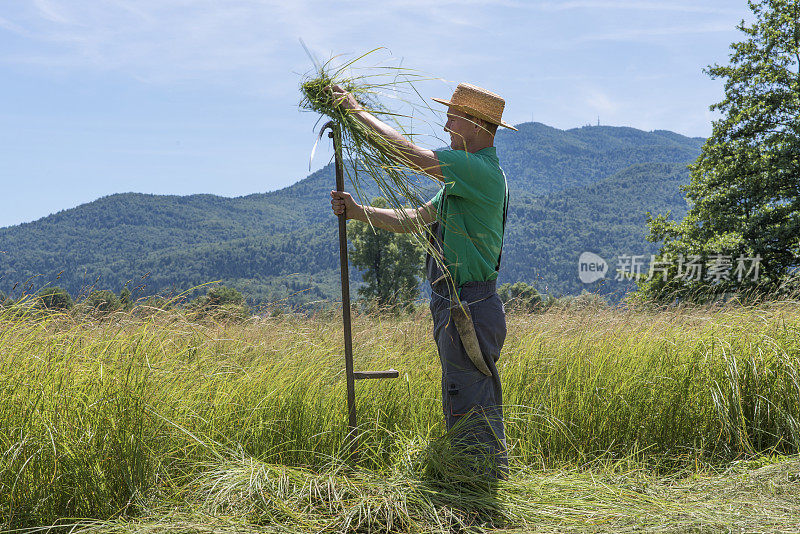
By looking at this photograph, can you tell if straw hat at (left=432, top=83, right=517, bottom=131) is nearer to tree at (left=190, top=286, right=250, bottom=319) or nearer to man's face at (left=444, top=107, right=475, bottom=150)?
man's face at (left=444, top=107, right=475, bottom=150)

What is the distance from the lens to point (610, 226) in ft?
422

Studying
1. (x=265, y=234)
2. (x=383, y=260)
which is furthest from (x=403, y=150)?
(x=265, y=234)

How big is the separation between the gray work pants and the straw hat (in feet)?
2.52

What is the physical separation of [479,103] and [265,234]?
134 m

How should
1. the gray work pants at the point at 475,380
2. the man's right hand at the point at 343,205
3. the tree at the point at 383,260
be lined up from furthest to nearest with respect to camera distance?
the tree at the point at 383,260, the man's right hand at the point at 343,205, the gray work pants at the point at 475,380

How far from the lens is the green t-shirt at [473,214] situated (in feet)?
8.38

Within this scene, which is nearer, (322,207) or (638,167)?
(322,207)

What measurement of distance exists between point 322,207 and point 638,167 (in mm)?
84713

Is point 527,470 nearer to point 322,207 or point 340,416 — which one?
point 340,416

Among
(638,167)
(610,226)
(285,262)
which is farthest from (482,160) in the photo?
(638,167)

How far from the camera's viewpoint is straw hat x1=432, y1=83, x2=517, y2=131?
8.79 feet

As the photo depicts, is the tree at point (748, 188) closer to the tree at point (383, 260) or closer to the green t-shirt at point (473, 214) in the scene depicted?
the green t-shirt at point (473, 214)

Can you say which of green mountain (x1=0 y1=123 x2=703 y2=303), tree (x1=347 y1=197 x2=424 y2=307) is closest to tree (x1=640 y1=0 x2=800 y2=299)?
tree (x1=347 y1=197 x2=424 y2=307)

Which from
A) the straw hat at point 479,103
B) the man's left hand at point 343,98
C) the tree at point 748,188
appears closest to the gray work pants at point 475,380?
the straw hat at point 479,103
